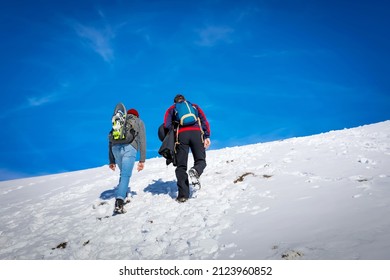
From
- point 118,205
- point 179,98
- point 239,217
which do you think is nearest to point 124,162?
point 118,205

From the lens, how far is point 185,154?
7.25m

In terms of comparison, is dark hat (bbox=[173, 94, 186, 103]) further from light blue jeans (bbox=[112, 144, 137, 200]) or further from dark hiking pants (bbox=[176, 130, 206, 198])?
light blue jeans (bbox=[112, 144, 137, 200])

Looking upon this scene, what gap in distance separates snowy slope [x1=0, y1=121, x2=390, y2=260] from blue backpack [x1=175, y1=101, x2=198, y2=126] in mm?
1986

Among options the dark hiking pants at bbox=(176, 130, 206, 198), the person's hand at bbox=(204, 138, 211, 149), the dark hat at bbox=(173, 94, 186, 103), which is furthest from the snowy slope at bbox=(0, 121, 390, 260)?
the dark hat at bbox=(173, 94, 186, 103)

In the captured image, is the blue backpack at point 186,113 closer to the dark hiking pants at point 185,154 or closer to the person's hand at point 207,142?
the dark hiking pants at point 185,154

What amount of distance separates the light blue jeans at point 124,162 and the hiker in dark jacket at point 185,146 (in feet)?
3.71

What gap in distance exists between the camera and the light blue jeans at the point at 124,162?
697 centimetres

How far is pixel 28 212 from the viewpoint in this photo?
8.66m

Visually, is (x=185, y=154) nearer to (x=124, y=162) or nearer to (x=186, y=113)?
(x=186, y=113)

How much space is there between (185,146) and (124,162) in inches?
62.8

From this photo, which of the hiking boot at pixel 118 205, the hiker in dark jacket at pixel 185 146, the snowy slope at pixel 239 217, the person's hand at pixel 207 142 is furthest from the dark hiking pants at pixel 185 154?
the hiking boot at pixel 118 205

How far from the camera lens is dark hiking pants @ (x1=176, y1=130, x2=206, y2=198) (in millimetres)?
7148
